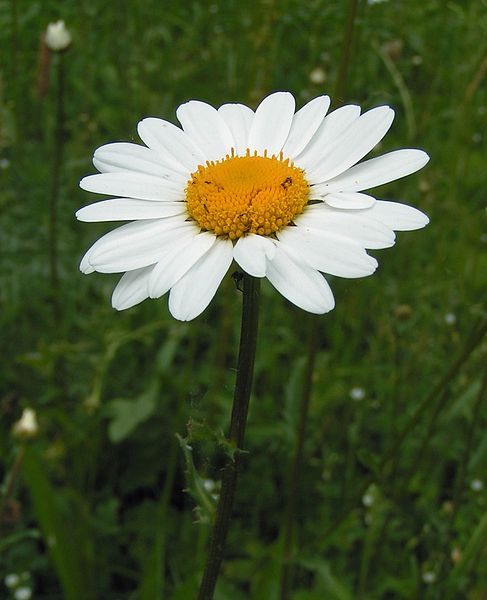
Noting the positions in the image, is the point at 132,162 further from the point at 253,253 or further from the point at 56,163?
the point at 56,163

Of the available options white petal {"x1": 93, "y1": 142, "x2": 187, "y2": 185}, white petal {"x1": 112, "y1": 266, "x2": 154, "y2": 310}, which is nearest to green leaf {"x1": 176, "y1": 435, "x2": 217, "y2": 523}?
white petal {"x1": 112, "y1": 266, "x2": 154, "y2": 310}

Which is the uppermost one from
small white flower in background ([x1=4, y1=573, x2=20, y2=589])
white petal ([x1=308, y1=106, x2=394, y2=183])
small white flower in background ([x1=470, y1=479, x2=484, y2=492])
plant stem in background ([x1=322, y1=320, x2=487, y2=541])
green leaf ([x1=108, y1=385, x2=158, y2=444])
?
white petal ([x1=308, y1=106, x2=394, y2=183])

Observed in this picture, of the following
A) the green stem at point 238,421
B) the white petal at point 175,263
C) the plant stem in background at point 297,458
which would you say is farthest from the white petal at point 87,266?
the plant stem in background at point 297,458

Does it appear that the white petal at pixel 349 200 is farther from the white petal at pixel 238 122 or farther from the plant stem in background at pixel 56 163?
the plant stem in background at pixel 56 163

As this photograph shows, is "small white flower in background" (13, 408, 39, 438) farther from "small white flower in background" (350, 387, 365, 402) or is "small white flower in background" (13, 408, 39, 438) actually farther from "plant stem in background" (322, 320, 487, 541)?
"small white flower in background" (350, 387, 365, 402)

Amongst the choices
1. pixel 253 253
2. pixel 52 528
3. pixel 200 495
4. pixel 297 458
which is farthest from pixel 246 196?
pixel 52 528

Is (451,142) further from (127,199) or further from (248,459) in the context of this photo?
(127,199)

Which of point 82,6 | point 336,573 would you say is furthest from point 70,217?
point 336,573
